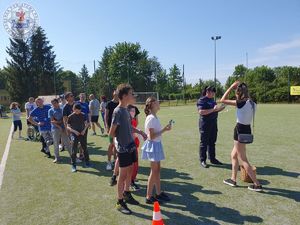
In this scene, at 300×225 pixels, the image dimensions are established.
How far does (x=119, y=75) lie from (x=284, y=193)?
75657mm

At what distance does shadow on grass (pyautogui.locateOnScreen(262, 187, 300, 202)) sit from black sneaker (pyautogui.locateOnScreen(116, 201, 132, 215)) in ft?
8.27

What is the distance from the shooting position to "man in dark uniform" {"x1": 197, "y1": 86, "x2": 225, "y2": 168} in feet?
25.3

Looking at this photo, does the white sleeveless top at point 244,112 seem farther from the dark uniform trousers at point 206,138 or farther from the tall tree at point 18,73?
the tall tree at point 18,73

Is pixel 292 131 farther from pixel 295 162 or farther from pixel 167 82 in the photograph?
pixel 167 82

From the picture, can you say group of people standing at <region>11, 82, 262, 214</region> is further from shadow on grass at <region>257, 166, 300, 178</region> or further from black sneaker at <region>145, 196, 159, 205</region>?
shadow on grass at <region>257, 166, 300, 178</region>

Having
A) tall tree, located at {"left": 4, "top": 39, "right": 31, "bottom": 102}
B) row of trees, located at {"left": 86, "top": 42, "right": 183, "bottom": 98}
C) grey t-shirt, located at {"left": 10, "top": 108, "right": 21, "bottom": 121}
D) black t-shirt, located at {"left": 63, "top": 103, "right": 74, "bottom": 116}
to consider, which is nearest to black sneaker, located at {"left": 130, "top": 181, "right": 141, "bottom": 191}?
black t-shirt, located at {"left": 63, "top": 103, "right": 74, "bottom": 116}

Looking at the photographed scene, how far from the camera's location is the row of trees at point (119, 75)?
6158 centimetres

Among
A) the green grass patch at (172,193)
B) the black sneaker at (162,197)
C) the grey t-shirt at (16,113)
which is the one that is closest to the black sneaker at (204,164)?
the green grass patch at (172,193)

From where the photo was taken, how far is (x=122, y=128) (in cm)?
506

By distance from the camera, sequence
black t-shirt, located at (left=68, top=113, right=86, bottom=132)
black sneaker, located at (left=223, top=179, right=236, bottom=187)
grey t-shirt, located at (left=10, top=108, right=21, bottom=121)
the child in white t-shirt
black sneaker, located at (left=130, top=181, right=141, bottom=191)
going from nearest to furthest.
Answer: the child in white t-shirt
black sneaker, located at (left=223, top=179, right=236, bottom=187)
black sneaker, located at (left=130, top=181, right=141, bottom=191)
black t-shirt, located at (left=68, top=113, right=86, bottom=132)
grey t-shirt, located at (left=10, top=108, right=21, bottom=121)

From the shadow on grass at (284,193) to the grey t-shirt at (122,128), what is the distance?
273cm

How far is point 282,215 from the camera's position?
471 cm

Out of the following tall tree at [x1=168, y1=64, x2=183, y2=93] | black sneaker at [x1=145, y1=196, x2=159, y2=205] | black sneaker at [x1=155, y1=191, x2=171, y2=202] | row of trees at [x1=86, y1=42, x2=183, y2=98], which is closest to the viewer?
black sneaker at [x1=145, y1=196, x2=159, y2=205]

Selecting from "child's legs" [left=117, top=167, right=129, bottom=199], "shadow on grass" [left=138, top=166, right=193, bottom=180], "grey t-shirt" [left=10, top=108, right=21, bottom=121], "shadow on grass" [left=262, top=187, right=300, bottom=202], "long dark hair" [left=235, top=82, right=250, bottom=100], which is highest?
"long dark hair" [left=235, top=82, right=250, bottom=100]
